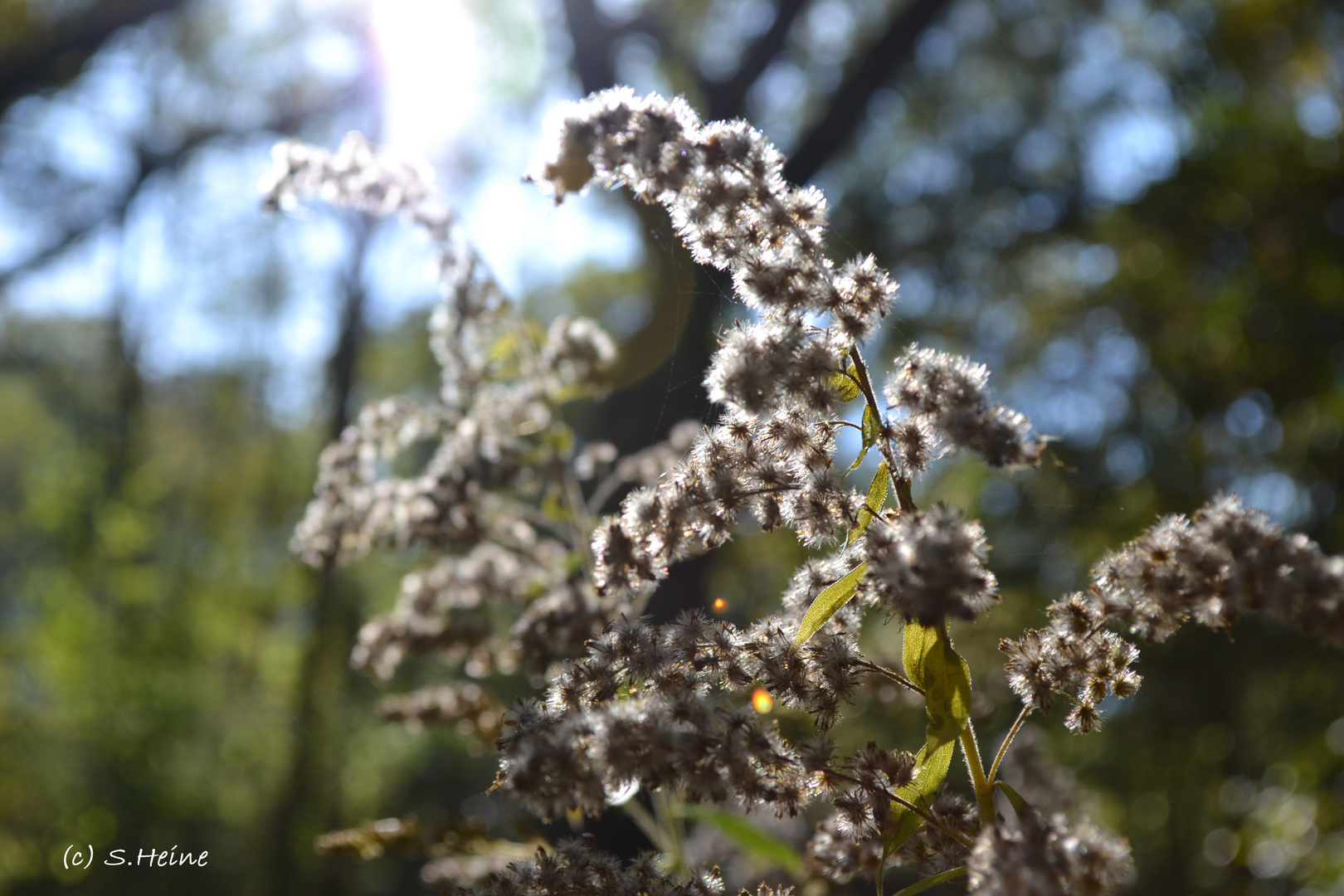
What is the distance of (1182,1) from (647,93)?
6.92m

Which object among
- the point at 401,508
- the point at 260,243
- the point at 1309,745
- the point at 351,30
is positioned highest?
the point at 1309,745

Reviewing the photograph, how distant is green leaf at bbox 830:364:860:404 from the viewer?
1.11 m

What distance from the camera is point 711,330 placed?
340 centimetres

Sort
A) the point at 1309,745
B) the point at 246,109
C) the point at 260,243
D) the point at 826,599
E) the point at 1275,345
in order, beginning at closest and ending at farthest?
the point at 826,599 < the point at 1309,745 < the point at 1275,345 < the point at 246,109 < the point at 260,243

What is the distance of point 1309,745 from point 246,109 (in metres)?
11.3

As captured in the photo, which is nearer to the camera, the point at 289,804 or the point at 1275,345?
the point at 1275,345

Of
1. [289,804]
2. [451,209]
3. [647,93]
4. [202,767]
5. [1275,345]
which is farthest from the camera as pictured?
[289,804]

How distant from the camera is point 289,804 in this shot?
359 inches

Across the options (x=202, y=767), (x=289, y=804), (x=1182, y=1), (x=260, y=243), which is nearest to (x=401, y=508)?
(x=1182, y=1)

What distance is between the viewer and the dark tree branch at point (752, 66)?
3881 millimetres

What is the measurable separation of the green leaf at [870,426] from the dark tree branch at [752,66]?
3127 millimetres

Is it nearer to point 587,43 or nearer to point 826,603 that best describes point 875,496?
point 826,603

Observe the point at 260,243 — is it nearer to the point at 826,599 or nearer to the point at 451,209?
the point at 451,209

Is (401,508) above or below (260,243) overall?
above
